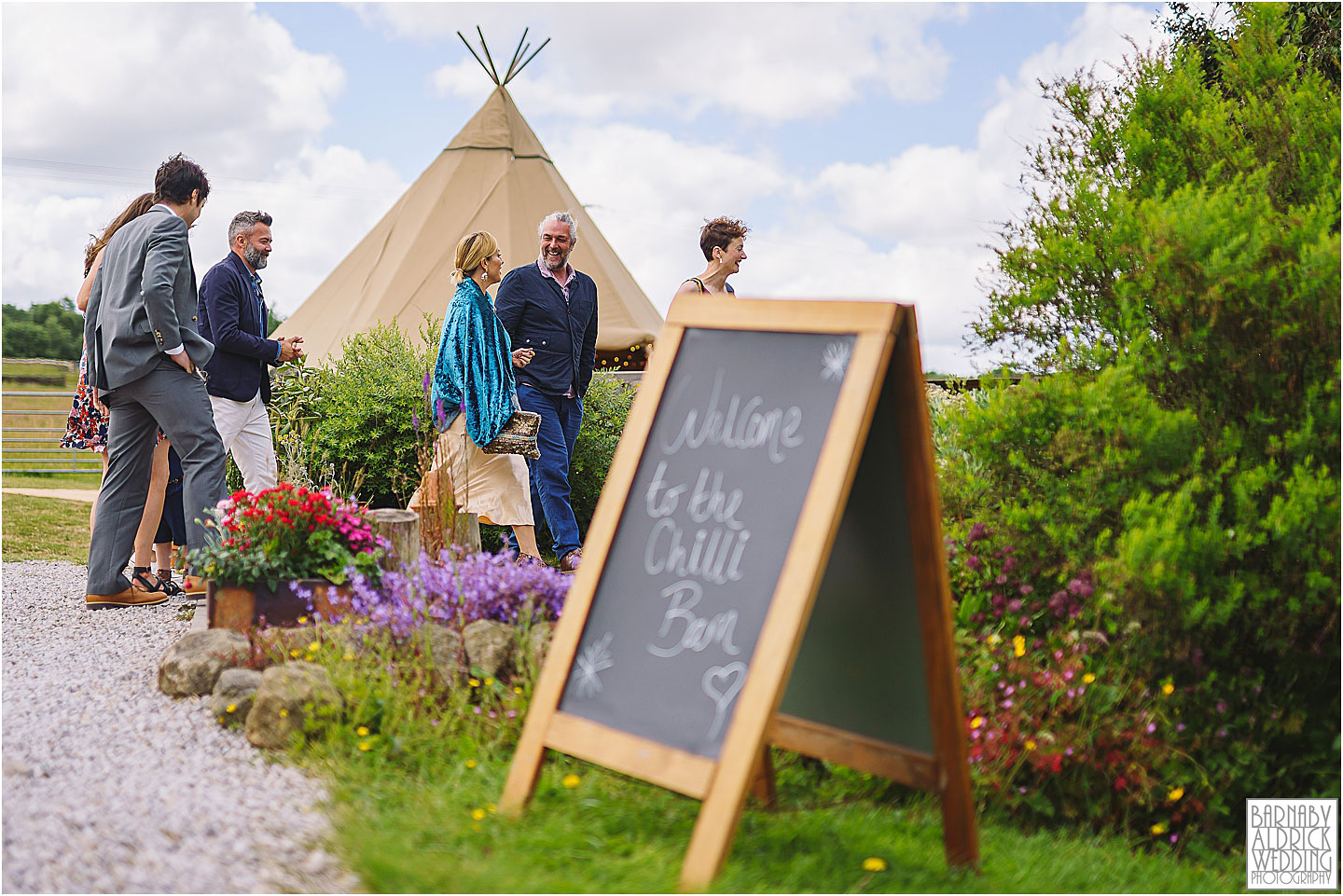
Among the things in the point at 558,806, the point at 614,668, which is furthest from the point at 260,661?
the point at 614,668

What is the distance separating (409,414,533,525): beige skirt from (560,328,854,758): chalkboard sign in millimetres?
3041

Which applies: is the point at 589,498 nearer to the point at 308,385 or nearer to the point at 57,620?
the point at 308,385

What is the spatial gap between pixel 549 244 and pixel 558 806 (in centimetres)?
372

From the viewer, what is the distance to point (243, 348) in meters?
5.25

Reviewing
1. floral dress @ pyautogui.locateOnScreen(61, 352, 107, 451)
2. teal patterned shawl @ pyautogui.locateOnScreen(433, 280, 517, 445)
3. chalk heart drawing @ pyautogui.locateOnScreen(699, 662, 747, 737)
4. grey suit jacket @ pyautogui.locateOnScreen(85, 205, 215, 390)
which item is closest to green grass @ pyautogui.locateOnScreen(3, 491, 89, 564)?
floral dress @ pyautogui.locateOnScreen(61, 352, 107, 451)

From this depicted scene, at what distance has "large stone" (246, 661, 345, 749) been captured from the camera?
9.75 ft

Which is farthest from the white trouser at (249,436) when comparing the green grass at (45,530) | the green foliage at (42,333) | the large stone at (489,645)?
the green foliage at (42,333)

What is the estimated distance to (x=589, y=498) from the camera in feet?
24.3

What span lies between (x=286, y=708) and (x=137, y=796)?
0.49 m

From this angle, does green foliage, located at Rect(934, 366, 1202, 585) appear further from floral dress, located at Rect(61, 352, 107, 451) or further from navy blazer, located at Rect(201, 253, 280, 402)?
floral dress, located at Rect(61, 352, 107, 451)

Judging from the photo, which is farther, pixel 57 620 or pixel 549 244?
pixel 549 244

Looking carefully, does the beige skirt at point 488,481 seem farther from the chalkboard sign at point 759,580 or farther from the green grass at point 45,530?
the green grass at point 45,530

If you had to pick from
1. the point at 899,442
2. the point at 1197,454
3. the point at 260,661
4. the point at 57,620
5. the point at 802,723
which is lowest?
the point at 57,620

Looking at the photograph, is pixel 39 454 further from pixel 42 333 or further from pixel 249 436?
pixel 42 333
